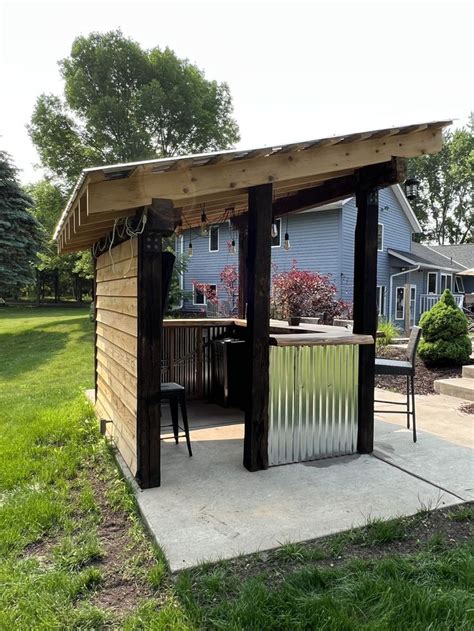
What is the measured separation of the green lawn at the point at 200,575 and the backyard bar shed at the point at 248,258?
570 millimetres

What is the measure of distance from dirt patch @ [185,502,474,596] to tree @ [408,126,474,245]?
32.4m

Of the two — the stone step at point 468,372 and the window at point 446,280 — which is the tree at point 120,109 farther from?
the stone step at point 468,372

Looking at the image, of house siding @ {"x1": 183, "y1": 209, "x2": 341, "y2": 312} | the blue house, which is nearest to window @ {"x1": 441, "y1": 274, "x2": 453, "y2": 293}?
the blue house

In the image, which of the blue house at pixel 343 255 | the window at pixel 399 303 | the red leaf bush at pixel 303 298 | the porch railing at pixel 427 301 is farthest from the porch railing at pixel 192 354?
the porch railing at pixel 427 301

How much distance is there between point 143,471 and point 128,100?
1707 centimetres

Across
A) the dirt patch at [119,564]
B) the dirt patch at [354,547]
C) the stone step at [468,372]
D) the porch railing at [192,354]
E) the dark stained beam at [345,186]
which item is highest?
the dark stained beam at [345,186]

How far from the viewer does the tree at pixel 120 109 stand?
16.2 metres

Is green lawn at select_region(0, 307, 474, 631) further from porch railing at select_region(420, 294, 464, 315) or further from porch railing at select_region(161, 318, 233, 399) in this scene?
porch railing at select_region(420, 294, 464, 315)

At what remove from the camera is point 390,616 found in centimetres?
174

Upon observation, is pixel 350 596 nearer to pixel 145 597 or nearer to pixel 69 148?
pixel 145 597

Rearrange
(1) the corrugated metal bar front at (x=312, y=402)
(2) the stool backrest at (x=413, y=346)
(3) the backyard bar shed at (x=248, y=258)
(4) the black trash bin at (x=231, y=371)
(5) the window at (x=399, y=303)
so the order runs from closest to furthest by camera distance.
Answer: (3) the backyard bar shed at (x=248, y=258) → (1) the corrugated metal bar front at (x=312, y=402) → (2) the stool backrest at (x=413, y=346) → (4) the black trash bin at (x=231, y=371) → (5) the window at (x=399, y=303)

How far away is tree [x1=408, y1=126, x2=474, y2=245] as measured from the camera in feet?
104

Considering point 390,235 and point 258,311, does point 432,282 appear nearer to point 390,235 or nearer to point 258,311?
point 390,235

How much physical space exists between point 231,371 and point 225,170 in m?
2.71
